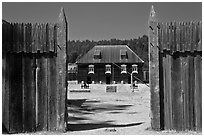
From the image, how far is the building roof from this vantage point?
64.9 meters

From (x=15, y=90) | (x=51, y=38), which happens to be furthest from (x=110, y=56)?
(x=15, y=90)

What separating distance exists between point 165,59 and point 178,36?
0.76m

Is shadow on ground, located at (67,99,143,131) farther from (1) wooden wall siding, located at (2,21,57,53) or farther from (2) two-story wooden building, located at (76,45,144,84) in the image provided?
(2) two-story wooden building, located at (76,45,144,84)

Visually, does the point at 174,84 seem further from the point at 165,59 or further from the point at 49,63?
the point at 49,63

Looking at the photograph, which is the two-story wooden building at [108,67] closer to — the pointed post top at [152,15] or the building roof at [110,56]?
the building roof at [110,56]

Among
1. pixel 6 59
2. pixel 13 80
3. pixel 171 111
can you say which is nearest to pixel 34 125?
pixel 13 80

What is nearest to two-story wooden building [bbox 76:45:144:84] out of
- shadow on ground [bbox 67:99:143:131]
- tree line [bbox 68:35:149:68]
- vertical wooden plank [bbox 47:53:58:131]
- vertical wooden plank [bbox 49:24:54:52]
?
shadow on ground [bbox 67:99:143:131]

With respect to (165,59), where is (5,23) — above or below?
above

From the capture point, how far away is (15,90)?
840 centimetres

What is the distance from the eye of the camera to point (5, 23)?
8258 millimetres

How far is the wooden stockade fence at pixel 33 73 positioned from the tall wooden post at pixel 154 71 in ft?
8.17

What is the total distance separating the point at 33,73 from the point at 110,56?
57584mm

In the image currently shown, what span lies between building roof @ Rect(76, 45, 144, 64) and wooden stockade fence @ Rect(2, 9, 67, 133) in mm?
56244

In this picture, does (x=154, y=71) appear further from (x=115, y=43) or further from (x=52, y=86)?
(x=115, y=43)
